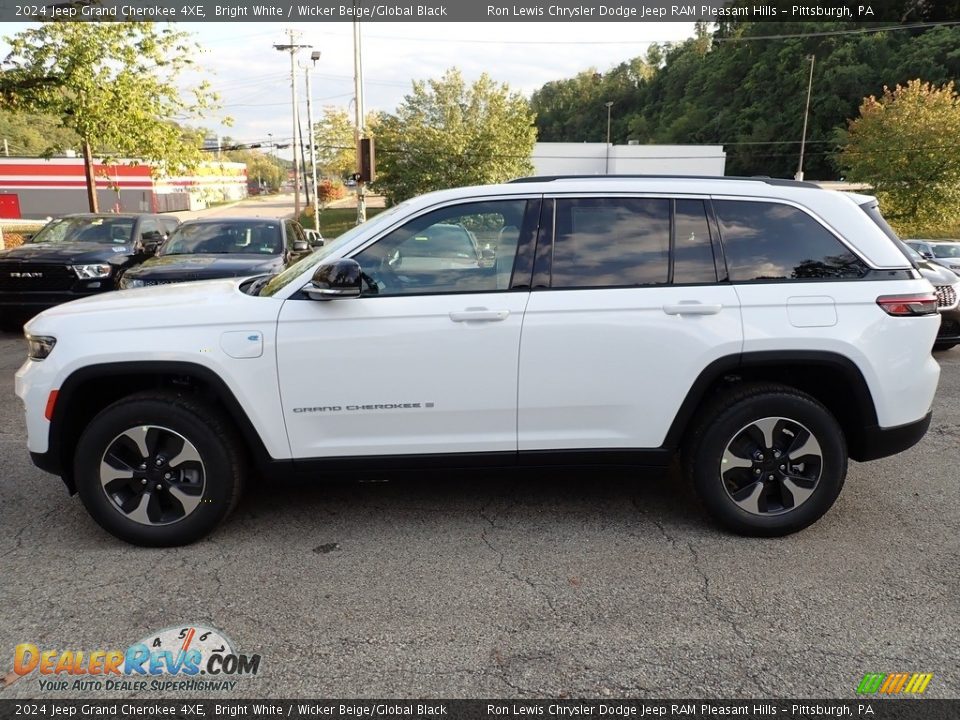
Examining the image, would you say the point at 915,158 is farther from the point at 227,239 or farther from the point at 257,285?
the point at 257,285

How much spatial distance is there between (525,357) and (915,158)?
4126 centimetres

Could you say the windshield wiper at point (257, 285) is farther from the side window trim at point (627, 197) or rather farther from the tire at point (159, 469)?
the side window trim at point (627, 197)

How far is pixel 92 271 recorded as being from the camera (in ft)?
31.4

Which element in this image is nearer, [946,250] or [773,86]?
[946,250]

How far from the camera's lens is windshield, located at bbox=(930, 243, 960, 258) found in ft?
50.9

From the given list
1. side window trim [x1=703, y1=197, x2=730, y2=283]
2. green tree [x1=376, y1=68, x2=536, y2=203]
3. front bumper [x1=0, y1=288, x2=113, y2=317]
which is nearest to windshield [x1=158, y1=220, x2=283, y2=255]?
front bumper [x1=0, y1=288, x2=113, y2=317]

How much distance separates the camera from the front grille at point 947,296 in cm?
780

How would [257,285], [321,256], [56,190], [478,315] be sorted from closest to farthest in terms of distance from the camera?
[478,315]
[321,256]
[257,285]
[56,190]

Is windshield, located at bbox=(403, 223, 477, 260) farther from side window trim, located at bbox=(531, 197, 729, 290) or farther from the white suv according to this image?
side window trim, located at bbox=(531, 197, 729, 290)

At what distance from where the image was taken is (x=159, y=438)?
3543 mm

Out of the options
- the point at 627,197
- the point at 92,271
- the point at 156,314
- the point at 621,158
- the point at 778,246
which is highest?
the point at 621,158

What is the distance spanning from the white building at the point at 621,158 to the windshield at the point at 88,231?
50.2m

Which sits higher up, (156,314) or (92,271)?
(156,314)

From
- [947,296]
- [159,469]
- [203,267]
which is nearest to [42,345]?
[159,469]
